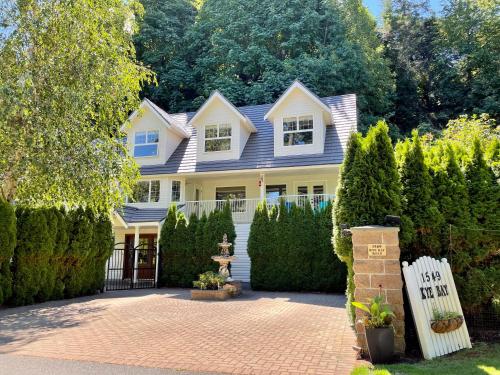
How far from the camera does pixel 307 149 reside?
17.5 m

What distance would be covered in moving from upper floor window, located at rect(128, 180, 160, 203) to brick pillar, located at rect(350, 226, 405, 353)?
15.5 m

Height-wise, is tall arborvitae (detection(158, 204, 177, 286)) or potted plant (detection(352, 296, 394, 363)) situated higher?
→ tall arborvitae (detection(158, 204, 177, 286))

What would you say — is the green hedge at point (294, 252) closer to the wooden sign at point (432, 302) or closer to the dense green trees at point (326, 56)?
the wooden sign at point (432, 302)

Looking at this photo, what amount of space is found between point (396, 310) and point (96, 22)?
11441 mm

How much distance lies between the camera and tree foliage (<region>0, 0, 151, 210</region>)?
9.76 metres

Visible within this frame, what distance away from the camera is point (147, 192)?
19719 millimetres

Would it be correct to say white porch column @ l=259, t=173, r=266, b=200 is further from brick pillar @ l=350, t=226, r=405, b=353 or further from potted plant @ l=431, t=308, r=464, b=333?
potted plant @ l=431, t=308, r=464, b=333

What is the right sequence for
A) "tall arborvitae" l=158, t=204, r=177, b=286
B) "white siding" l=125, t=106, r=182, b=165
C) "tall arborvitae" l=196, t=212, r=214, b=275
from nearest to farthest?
"tall arborvitae" l=196, t=212, r=214, b=275, "tall arborvitae" l=158, t=204, r=177, b=286, "white siding" l=125, t=106, r=182, b=165

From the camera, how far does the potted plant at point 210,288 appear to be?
36.5 feet

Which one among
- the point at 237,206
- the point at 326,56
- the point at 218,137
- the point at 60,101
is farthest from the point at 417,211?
the point at 326,56

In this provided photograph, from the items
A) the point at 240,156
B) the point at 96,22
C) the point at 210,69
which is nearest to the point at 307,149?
the point at 240,156

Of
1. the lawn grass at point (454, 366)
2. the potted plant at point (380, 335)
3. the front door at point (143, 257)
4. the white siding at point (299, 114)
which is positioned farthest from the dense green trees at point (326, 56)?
the potted plant at point (380, 335)

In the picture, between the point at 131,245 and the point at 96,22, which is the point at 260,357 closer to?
the point at 96,22

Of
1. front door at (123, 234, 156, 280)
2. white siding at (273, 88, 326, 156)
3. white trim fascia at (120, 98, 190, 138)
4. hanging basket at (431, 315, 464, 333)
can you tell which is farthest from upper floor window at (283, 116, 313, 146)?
hanging basket at (431, 315, 464, 333)
